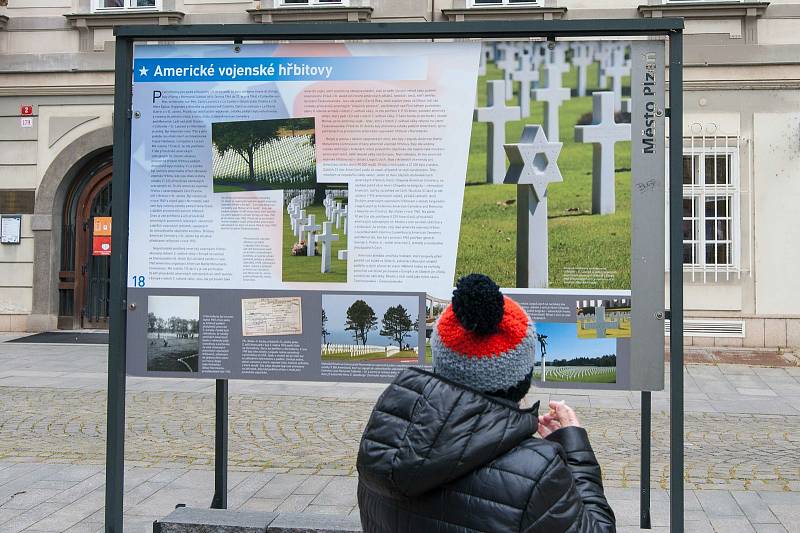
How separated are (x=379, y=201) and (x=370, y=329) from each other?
64 centimetres

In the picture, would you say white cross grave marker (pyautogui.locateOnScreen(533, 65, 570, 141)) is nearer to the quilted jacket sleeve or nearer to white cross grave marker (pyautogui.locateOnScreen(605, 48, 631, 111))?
white cross grave marker (pyautogui.locateOnScreen(605, 48, 631, 111))

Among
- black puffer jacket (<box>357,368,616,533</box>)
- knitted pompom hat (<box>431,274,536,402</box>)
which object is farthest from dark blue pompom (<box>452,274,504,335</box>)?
black puffer jacket (<box>357,368,616,533</box>)

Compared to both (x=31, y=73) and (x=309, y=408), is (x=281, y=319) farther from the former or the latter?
(x=31, y=73)

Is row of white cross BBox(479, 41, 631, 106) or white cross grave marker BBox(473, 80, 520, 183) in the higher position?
row of white cross BBox(479, 41, 631, 106)

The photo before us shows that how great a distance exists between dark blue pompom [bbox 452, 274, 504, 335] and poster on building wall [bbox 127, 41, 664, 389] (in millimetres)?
2191

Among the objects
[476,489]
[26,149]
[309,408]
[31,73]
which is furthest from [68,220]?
[476,489]

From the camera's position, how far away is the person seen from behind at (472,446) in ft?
6.64

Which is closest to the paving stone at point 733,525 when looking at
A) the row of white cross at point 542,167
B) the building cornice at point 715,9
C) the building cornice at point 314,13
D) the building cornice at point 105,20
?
the row of white cross at point 542,167

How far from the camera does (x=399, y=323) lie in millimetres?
4414

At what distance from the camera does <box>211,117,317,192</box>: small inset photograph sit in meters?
4.52

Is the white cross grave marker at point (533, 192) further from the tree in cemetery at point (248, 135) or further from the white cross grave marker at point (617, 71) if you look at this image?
the tree in cemetery at point (248, 135)

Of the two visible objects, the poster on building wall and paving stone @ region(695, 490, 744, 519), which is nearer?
the poster on building wall

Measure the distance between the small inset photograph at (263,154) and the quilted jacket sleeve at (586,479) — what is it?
2.43m

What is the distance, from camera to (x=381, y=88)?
14.5 feet
